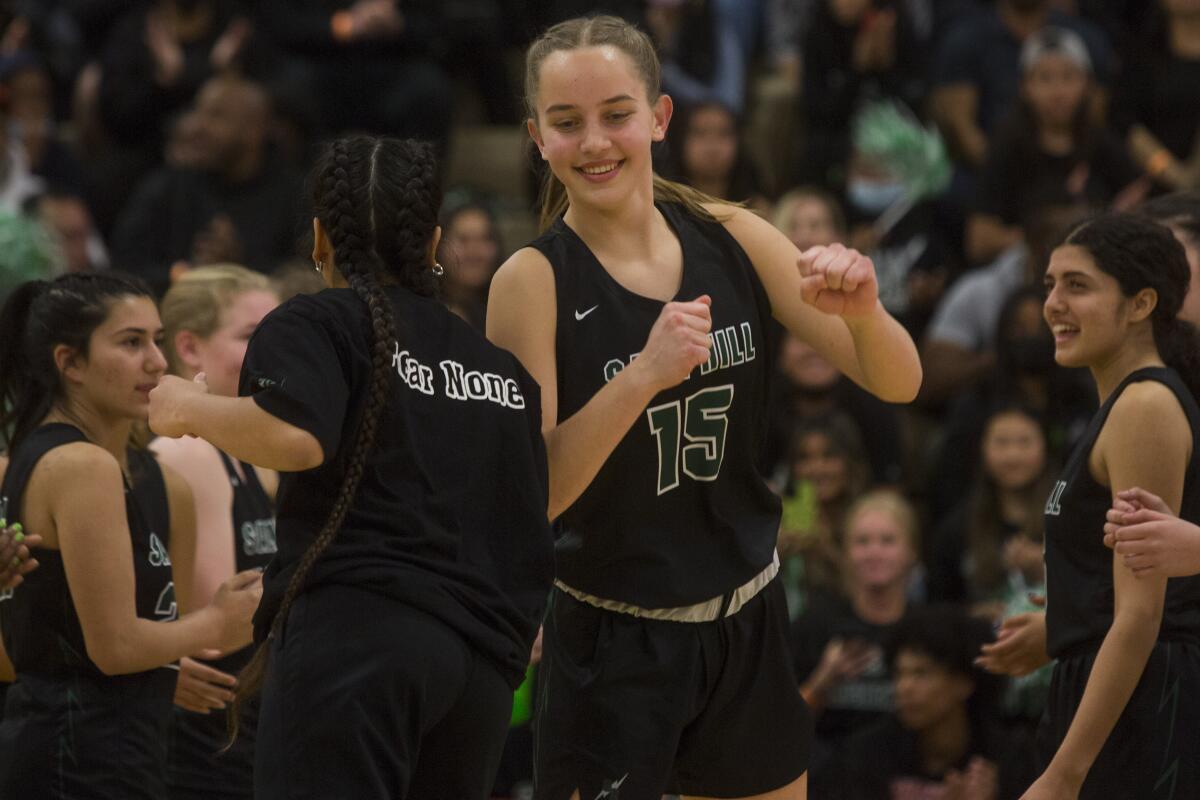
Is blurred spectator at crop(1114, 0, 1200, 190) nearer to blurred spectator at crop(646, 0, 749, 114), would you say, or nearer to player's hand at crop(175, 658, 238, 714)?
blurred spectator at crop(646, 0, 749, 114)

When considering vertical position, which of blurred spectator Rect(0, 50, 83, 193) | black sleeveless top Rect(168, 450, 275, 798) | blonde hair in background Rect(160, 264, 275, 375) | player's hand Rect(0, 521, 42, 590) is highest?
blurred spectator Rect(0, 50, 83, 193)

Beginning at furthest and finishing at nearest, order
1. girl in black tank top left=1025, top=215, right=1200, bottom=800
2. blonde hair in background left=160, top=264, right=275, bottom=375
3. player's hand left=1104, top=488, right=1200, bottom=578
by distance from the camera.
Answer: blonde hair in background left=160, top=264, right=275, bottom=375, girl in black tank top left=1025, top=215, right=1200, bottom=800, player's hand left=1104, top=488, right=1200, bottom=578

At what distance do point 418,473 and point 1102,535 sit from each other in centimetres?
159

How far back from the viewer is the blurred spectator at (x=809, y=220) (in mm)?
7824

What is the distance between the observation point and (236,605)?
12.5 feet

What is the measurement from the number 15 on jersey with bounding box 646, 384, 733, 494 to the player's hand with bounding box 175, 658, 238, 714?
3.71ft

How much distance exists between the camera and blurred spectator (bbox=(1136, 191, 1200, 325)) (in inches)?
172

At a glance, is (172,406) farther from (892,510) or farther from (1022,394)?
(1022,394)

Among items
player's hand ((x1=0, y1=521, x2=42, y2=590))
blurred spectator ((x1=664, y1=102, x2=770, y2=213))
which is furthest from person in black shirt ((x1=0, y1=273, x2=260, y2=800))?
blurred spectator ((x1=664, y1=102, x2=770, y2=213))

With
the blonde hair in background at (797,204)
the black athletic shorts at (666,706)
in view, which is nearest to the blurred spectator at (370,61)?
the blonde hair in background at (797,204)

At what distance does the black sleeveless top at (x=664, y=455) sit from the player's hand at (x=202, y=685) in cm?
86

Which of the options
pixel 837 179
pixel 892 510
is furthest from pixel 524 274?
pixel 837 179

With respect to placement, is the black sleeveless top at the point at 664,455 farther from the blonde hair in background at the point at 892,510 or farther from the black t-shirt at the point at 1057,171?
the black t-shirt at the point at 1057,171

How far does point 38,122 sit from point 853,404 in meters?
4.63
